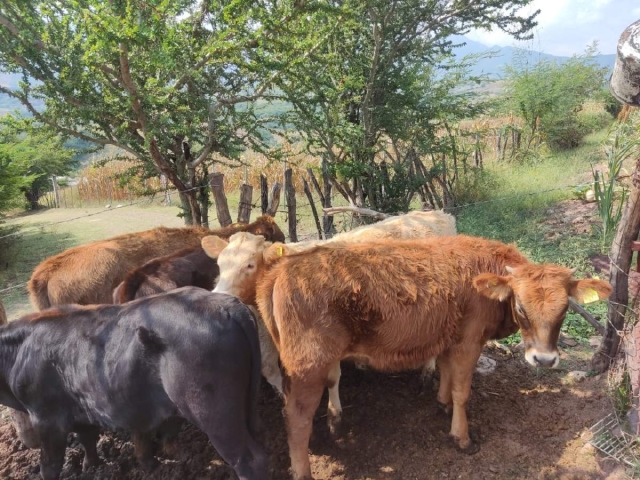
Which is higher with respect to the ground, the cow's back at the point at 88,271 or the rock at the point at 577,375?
the cow's back at the point at 88,271

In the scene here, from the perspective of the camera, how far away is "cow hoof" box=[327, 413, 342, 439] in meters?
4.00

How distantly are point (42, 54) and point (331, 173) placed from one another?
17.7 ft

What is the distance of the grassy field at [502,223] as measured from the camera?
7.59 meters

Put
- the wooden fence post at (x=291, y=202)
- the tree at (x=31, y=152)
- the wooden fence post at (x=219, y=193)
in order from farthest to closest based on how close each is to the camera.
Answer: the wooden fence post at (x=291, y=202)
the tree at (x=31, y=152)
the wooden fence post at (x=219, y=193)

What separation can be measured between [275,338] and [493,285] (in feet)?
5.52

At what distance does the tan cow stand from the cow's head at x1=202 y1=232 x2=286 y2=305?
0.04m

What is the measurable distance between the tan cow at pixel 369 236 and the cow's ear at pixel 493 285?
4.26ft

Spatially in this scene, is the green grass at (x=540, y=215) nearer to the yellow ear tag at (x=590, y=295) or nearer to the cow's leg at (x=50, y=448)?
the yellow ear tag at (x=590, y=295)

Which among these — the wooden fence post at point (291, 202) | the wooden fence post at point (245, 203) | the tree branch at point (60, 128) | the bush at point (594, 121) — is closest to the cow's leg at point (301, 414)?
the wooden fence post at point (245, 203)

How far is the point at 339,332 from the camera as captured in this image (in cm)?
334

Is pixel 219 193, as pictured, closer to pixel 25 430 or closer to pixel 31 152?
pixel 25 430

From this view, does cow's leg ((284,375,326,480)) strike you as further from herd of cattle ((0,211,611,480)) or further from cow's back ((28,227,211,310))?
cow's back ((28,227,211,310))

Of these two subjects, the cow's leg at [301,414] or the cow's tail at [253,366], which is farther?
the cow's leg at [301,414]

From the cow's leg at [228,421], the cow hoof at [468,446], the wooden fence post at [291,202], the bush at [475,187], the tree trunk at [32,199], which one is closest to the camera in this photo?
the cow's leg at [228,421]
